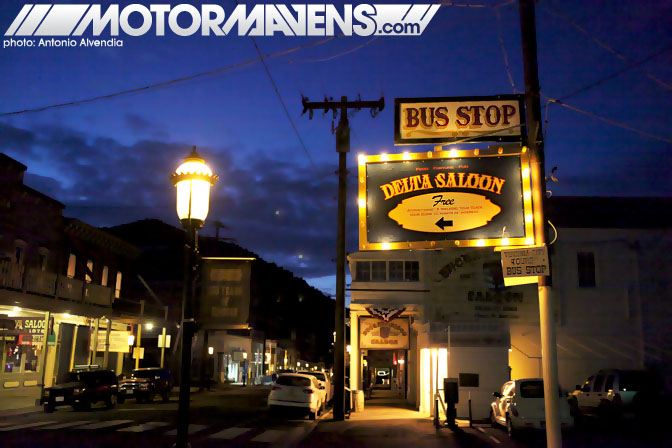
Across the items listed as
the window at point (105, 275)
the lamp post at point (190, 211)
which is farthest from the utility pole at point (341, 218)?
the window at point (105, 275)

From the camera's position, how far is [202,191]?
A: 893 centimetres

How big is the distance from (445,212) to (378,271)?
2288cm

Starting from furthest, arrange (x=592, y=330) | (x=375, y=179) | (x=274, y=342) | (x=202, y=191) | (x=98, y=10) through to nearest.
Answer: (x=274, y=342)
(x=592, y=330)
(x=98, y=10)
(x=375, y=179)
(x=202, y=191)

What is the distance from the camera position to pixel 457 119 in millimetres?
10703

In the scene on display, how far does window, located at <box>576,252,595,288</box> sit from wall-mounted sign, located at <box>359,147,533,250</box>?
64.6 ft

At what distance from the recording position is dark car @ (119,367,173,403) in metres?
30.5

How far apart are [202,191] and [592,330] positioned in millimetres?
22793

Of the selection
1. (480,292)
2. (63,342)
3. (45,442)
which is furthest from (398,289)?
(45,442)

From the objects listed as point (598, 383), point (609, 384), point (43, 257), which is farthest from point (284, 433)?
point (43, 257)

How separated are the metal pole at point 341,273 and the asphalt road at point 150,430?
4.30 feet

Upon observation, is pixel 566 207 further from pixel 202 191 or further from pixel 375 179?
pixel 202 191

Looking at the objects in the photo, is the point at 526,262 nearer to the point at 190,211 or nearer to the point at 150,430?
the point at 190,211

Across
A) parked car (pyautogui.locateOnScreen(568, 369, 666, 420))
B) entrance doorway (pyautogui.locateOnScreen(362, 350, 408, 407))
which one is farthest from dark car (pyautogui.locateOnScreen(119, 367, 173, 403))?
parked car (pyautogui.locateOnScreen(568, 369, 666, 420))

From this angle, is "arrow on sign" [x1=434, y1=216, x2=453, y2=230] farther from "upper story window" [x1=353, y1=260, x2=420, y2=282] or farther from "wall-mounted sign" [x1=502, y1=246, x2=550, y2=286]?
"upper story window" [x1=353, y1=260, x2=420, y2=282]
